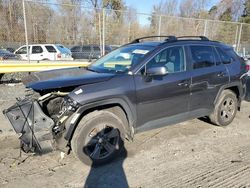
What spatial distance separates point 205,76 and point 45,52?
38.8 ft

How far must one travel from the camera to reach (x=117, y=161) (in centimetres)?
419

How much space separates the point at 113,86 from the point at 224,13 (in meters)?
44.2

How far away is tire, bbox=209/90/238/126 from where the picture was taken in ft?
18.1

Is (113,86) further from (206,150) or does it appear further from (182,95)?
(206,150)

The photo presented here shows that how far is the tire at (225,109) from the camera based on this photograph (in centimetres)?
551

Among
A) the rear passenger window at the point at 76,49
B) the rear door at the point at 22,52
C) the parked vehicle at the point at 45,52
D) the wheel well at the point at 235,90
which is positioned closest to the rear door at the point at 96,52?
the rear passenger window at the point at 76,49

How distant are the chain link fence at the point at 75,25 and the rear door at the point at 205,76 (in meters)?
6.16

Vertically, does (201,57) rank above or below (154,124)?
above

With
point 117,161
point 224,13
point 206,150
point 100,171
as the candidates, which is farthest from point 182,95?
point 224,13

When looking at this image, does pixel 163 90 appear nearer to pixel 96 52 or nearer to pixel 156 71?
pixel 156 71

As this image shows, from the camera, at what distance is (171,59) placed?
4.71m

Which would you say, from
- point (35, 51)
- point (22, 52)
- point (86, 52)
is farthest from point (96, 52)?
point (35, 51)

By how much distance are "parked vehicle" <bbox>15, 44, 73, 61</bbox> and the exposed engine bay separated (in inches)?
269

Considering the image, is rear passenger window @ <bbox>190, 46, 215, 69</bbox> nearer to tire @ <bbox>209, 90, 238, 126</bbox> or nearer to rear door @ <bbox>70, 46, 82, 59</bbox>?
tire @ <bbox>209, 90, 238, 126</bbox>
